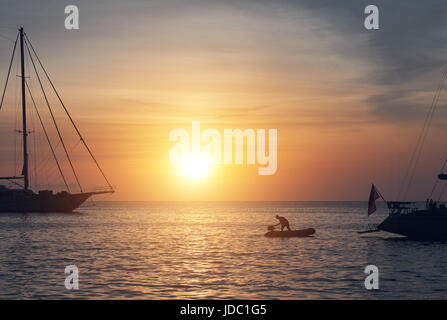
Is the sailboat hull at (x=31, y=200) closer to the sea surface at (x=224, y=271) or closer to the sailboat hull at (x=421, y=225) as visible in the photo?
the sea surface at (x=224, y=271)

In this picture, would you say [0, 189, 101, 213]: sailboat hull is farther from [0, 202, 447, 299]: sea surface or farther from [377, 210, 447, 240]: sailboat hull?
[377, 210, 447, 240]: sailboat hull

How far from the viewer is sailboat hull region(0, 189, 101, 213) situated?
5123 inches

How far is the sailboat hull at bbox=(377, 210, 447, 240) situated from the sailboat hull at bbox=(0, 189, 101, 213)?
322ft

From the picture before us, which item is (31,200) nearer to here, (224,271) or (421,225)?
(421,225)

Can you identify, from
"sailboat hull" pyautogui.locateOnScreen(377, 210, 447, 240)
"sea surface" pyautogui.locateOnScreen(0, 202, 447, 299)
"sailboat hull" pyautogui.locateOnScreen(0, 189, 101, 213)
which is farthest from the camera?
"sailboat hull" pyautogui.locateOnScreen(0, 189, 101, 213)

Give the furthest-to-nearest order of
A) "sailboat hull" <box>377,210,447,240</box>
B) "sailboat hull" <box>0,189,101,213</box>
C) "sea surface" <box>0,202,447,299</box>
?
1. "sailboat hull" <box>0,189,101,213</box>
2. "sailboat hull" <box>377,210,447,240</box>
3. "sea surface" <box>0,202,447,299</box>

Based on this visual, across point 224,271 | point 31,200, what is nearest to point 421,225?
point 224,271

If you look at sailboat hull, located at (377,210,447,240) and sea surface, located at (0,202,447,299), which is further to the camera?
sailboat hull, located at (377,210,447,240)

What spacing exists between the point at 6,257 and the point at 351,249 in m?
34.6

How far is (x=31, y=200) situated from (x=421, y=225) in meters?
104

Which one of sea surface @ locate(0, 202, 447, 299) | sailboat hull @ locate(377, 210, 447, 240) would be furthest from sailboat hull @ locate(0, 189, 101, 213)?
sailboat hull @ locate(377, 210, 447, 240)

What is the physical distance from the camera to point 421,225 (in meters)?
55.7

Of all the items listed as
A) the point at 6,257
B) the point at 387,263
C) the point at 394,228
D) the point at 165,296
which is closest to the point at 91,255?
the point at 6,257
